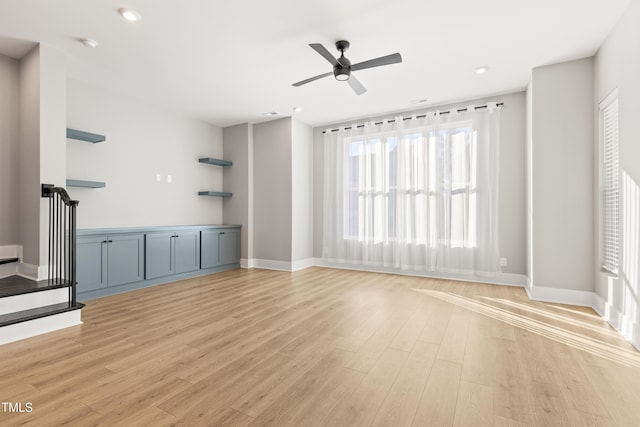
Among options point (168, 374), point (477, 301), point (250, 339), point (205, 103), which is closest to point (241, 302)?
point (250, 339)

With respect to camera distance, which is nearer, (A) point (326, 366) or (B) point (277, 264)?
(A) point (326, 366)

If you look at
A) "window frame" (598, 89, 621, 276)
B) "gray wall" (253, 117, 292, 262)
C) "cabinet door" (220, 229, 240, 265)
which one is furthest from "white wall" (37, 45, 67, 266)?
"window frame" (598, 89, 621, 276)

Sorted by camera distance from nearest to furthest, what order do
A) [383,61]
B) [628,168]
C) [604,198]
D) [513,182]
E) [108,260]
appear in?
[628,168]
[383,61]
[604,198]
[108,260]
[513,182]

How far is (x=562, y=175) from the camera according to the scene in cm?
363

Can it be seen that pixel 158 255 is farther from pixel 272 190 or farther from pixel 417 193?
pixel 417 193

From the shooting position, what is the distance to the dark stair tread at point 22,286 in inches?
109

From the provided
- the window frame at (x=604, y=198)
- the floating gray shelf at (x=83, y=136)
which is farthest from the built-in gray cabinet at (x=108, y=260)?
the window frame at (x=604, y=198)

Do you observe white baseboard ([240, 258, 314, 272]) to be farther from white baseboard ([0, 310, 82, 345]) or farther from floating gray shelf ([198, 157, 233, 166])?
white baseboard ([0, 310, 82, 345])

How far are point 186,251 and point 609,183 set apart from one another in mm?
5638

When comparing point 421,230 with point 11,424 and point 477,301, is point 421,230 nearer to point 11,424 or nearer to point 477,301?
point 477,301

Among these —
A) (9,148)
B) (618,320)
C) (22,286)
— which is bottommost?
(618,320)

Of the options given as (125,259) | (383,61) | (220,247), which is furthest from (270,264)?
(383,61)

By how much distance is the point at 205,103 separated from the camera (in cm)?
506

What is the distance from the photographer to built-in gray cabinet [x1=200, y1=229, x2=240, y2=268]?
5.42 metres
